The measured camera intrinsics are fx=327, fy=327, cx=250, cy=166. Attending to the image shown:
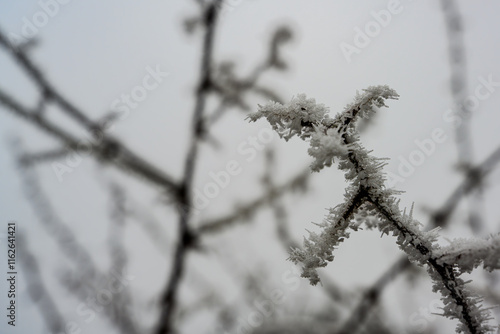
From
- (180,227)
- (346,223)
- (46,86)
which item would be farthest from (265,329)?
(346,223)

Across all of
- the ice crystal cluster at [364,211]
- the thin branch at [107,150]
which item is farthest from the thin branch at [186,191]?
the ice crystal cluster at [364,211]

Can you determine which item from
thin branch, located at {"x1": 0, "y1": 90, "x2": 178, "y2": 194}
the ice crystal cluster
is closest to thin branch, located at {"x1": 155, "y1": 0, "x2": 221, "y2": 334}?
thin branch, located at {"x1": 0, "y1": 90, "x2": 178, "y2": 194}

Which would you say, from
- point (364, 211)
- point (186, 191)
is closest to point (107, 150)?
point (186, 191)

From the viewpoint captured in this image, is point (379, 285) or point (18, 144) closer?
point (379, 285)

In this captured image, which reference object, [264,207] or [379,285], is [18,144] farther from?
[379,285]

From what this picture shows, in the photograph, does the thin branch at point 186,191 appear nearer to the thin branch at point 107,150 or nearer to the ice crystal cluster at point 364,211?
the thin branch at point 107,150

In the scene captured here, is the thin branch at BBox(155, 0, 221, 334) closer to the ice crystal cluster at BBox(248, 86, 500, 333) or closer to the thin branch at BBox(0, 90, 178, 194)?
the thin branch at BBox(0, 90, 178, 194)

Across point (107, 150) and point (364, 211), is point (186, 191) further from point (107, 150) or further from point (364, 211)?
point (364, 211)

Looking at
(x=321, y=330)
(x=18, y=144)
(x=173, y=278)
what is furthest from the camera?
→ (x=321, y=330)
